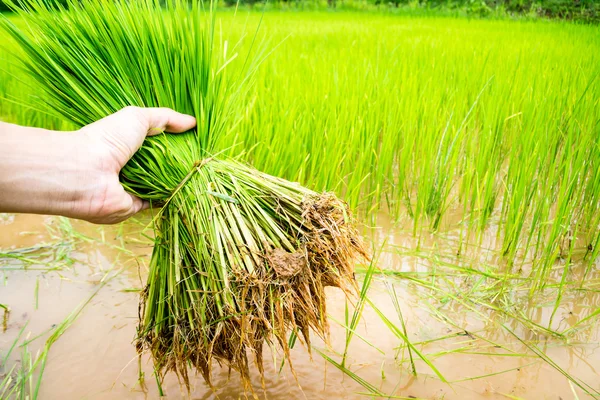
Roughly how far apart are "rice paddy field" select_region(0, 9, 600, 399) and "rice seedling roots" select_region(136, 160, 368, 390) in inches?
4.1

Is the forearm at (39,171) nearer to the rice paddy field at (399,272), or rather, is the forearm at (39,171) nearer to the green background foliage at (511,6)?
the rice paddy field at (399,272)

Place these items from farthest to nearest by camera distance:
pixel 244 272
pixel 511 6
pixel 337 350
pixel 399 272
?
1. pixel 511 6
2. pixel 399 272
3. pixel 337 350
4. pixel 244 272

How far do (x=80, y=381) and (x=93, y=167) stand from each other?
0.53 m

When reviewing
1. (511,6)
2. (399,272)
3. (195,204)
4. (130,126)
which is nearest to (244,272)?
(195,204)

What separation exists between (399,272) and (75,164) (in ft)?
3.29

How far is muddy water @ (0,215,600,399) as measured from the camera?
3.39ft

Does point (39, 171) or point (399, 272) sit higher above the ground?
point (39, 171)

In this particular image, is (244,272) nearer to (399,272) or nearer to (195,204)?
(195,204)

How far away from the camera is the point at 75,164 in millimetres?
932

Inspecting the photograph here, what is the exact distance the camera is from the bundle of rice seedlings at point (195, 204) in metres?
0.88

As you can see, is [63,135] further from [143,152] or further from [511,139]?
[511,139]

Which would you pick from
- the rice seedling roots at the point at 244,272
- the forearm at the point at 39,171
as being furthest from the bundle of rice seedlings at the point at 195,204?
the forearm at the point at 39,171

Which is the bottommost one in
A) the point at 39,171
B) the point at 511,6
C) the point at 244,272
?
the point at 244,272

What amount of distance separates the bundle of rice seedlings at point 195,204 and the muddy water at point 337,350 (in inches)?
5.8
